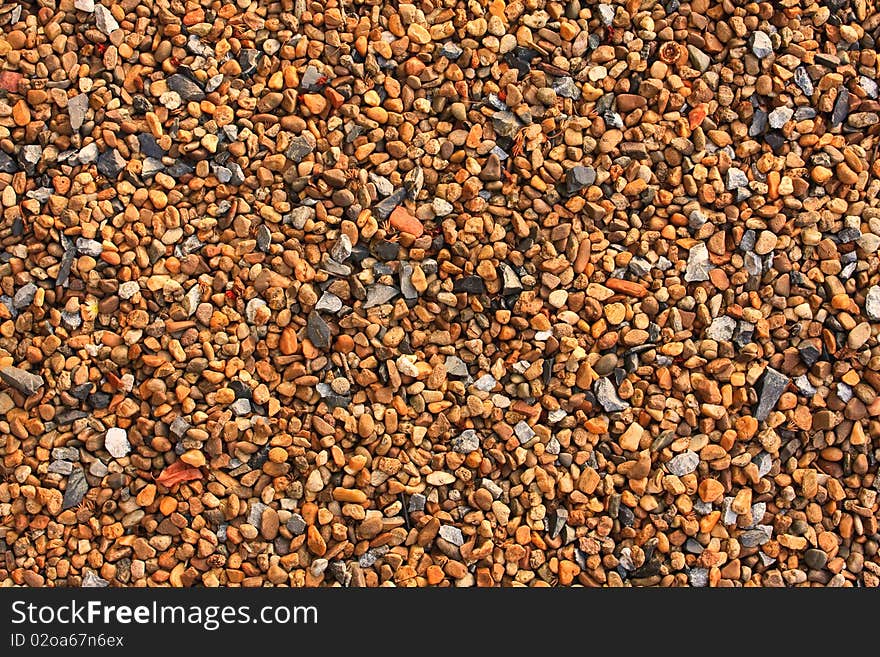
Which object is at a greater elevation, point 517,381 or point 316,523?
point 517,381

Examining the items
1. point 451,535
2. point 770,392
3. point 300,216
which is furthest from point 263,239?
point 770,392

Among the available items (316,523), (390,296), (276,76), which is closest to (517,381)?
(390,296)

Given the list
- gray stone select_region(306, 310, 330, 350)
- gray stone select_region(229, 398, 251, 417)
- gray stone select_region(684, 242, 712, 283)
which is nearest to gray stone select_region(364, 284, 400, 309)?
gray stone select_region(306, 310, 330, 350)

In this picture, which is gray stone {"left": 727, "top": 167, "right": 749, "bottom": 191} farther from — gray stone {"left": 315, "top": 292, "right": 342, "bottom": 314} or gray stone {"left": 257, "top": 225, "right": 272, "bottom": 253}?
gray stone {"left": 257, "top": 225, "right": 272, "bottom": 253}

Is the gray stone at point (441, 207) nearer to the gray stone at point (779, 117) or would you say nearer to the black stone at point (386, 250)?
the black stone at point (386, 250)

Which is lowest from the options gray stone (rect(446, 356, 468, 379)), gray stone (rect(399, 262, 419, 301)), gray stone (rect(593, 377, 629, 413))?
gray stone (rect(593, 377, 629, 413))

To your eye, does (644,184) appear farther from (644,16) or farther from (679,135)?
(644,16)
